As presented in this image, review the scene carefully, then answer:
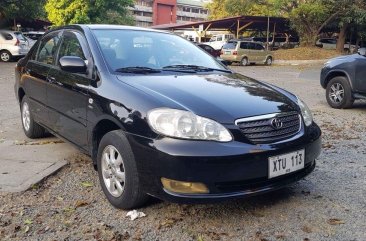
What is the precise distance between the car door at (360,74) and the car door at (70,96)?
233 inches

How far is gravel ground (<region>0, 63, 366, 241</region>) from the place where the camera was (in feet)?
10.1

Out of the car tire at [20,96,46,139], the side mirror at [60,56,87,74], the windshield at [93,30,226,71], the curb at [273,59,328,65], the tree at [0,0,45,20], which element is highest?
the tree at [0,0,45,20]

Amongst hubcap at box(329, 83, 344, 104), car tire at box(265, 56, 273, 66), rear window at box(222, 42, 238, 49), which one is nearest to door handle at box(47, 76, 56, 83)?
hubcap at box(329, 83, 344, 104)

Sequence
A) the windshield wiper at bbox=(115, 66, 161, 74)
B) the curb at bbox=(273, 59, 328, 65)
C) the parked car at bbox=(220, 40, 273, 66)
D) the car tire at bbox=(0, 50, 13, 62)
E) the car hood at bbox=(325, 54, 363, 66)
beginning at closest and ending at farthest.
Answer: the windshield wiper at bbox=(115, 66, 161, 74) → the car hood at bbox=(325, 54, 363, 66) → the car tire at bbox=(0, 50, 13, 62) → the parked car at bbox=(220, 40, 273, 66) → the curb at bbox=(273, 59, 328, 65)

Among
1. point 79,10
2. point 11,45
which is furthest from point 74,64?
point 79,10

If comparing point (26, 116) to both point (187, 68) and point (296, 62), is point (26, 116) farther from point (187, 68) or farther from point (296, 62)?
point (296, 62)

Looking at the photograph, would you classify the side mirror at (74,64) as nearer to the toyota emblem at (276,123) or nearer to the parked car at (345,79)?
the toyota emblem at (276,123)

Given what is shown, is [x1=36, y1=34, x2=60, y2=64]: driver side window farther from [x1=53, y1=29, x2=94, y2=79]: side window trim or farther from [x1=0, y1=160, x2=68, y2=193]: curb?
[x1=0, y1=160, x2=68, y2=193]: curb

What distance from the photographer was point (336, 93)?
8.88 meters

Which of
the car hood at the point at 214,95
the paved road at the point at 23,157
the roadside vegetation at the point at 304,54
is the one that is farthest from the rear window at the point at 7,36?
the car hood at the point at 214,95

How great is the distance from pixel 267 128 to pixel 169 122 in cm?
79

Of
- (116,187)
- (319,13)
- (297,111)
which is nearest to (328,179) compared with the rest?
(297,111)

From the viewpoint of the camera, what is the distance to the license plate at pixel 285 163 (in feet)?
10.3

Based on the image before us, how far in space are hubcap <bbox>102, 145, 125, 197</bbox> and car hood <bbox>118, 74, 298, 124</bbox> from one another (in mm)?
608
